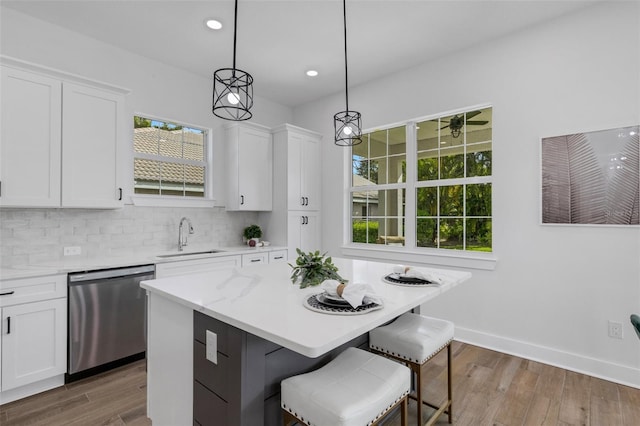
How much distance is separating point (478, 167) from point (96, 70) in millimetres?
3933

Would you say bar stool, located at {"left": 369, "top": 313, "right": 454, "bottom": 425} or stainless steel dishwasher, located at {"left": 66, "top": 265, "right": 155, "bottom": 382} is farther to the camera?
stainless steel dishwasher, located at {"left": 66, "top": 265, "right": 155, "bottom": 382}

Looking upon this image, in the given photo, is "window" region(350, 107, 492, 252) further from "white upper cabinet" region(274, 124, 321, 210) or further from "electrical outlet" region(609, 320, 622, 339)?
"electrical outlet" region(609, 320, 622, 339)

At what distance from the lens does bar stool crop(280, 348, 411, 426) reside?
1.18 meters

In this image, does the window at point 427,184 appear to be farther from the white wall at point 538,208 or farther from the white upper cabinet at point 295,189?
the white upper cabinet at point 295,189

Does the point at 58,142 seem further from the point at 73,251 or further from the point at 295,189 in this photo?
the point at 295,189

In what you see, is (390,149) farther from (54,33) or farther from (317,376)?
(54,33)

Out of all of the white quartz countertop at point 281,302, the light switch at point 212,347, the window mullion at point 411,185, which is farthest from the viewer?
the window mullion at point 411,185

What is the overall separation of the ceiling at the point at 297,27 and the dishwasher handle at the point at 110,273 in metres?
2.17

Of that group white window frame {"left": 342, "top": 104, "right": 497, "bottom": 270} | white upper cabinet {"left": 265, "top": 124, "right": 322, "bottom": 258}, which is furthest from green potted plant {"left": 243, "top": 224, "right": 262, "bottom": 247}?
white window frame {"left": 342, "top": 104, "right": 497, "bottom": 270}

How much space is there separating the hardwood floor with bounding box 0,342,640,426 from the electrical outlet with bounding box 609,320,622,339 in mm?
365

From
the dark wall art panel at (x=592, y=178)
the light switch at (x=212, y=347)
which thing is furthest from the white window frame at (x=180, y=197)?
the dark wall art panel at (x=592, y=178)

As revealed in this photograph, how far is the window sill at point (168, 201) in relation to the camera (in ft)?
11.4

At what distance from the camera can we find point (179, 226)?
3.76m

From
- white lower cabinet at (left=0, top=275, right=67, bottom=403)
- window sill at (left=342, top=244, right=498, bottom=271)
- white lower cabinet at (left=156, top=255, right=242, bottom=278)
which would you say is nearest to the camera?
white lower cabinet at (left=0, top=275, right=67, bottom=403)
